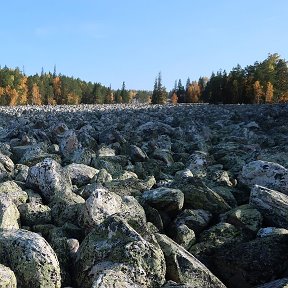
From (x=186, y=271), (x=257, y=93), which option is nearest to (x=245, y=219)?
(x=186, y=271)

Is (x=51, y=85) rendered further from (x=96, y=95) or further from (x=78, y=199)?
(x=78, y=199)

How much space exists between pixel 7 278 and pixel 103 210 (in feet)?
7.25

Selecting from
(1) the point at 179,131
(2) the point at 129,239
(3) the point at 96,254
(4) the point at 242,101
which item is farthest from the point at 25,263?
(4) the point at 242,101

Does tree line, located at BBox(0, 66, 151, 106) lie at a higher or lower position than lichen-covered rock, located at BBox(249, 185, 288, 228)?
higher

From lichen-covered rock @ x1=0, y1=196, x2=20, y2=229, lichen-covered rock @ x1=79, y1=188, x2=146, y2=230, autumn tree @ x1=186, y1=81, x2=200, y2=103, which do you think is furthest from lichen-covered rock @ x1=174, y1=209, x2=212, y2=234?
autumn tree @ x1=186, y1=81, x2=200, y2=103

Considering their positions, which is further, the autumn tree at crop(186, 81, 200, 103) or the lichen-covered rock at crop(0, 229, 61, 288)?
the autumn tree at crop(186, 81, 200, 103)

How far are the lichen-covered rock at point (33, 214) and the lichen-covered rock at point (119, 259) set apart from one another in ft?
5.18

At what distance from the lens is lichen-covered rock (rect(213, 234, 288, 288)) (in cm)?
602

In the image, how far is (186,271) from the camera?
5.65m

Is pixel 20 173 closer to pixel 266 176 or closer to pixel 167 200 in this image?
pixel 167 200

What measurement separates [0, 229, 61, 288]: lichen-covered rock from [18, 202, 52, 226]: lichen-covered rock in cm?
159

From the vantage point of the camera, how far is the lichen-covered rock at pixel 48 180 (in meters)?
8.58

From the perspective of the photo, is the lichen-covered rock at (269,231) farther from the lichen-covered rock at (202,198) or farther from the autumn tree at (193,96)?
the autumn tree at (193,96)

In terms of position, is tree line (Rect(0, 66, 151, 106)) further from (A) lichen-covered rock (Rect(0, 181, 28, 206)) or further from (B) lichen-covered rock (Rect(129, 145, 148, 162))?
(A) lichen-covered rock (Rect(0, 181, 28, 206))
